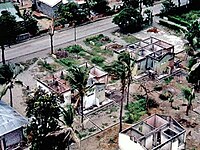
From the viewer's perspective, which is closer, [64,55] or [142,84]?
[142,84]

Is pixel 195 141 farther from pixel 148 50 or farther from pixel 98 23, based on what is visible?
pixel 98 23

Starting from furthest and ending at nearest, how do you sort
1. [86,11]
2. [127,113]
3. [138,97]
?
[86,11]
[138,97]
[127,113]

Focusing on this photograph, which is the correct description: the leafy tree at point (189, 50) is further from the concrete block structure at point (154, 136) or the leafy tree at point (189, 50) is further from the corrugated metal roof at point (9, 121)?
the corrugated metal roof at point (9, 121)

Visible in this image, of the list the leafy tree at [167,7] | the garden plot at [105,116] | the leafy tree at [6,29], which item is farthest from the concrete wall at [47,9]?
the garden plot at [105,116]

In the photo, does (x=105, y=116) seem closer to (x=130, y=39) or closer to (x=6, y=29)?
(x=6, y=29)

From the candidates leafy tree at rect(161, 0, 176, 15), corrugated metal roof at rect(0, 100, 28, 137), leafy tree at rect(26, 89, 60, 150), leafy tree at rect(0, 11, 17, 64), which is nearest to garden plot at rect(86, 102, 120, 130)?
corrugated metal roof at rect(0, 100, 28, 137)

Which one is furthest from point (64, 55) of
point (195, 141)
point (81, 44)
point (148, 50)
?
point (195, 141)
